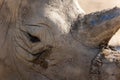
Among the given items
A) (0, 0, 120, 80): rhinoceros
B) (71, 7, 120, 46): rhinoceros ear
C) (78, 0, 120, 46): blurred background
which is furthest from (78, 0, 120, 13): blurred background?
(71, 7, 120, 46): rhinoceros ear

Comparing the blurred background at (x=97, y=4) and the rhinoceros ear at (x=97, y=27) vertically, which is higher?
the blurred background at (x=97, y=4)

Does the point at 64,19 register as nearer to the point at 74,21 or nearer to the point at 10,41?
the point at 74,21

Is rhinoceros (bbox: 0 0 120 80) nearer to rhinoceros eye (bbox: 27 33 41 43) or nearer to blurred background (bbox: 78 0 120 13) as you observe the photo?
rhinoceros eye (bbox: 27 33 41 43)

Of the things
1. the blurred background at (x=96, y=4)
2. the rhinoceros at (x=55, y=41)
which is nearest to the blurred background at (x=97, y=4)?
the blurred background at (x=96, y=4)

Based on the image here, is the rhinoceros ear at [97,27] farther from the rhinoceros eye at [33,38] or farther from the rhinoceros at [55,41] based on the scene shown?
the rhinoceros eye at [33,38]

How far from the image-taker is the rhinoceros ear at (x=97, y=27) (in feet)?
8.36

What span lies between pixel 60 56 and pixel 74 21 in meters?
0.23

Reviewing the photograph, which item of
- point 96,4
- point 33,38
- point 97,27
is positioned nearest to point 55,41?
point 33,38

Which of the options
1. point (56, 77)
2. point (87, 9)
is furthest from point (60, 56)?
point (87, 9)

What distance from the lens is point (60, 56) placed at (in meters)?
2.71

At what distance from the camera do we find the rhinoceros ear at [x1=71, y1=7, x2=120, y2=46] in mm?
2549

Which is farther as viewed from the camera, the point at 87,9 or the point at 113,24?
the point at 87,9

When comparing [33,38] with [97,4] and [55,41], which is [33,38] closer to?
[55,41]

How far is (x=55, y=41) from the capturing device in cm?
271
